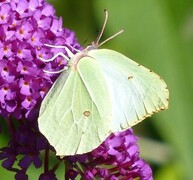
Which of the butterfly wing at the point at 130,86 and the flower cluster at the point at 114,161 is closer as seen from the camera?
the butterfly wing at the point at 130,86

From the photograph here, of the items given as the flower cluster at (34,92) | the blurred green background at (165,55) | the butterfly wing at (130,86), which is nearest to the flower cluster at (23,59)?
the flower cluster at (34,92)

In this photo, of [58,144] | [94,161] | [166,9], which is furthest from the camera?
[166,9]

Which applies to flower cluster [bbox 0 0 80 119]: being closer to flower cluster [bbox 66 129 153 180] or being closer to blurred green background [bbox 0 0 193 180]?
flower cluster [bbox 66 129 153 180]

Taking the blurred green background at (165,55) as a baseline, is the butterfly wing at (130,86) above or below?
above

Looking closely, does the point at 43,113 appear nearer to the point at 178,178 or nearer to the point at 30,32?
the point at 30,32

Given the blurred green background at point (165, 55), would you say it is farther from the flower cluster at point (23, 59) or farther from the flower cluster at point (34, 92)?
the flower cluster at point (23, 59)

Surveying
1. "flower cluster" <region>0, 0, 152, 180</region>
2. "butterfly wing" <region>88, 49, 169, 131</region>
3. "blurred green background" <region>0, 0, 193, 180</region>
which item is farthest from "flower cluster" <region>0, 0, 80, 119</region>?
"blurred green background" <region>0, 0, 193, 180</region>

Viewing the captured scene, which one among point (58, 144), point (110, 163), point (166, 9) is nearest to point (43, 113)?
point (58, 144)
